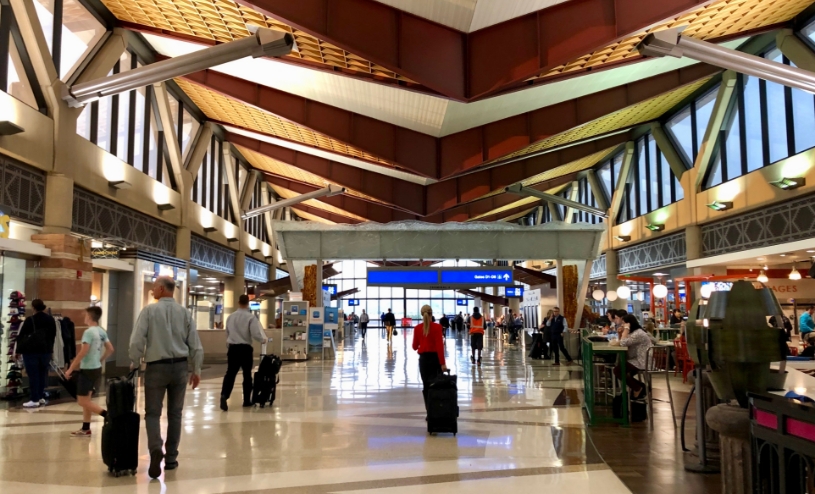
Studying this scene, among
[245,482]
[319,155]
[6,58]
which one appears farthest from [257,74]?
[245,482]

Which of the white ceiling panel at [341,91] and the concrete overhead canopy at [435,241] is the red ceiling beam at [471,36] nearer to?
the white ceiling panel at [341,91]

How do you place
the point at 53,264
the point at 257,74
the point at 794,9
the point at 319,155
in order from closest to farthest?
the point at 53,264
the point at 794,9
the point at 257,74
the point at 319,155

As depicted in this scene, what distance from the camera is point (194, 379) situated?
5.67m

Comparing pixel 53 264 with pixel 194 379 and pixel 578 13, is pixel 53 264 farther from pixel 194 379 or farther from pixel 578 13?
pixel 578 13

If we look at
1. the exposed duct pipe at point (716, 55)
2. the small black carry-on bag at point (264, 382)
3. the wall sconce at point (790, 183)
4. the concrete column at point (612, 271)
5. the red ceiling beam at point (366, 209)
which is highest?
the red ceiling beam at point (366, 209)

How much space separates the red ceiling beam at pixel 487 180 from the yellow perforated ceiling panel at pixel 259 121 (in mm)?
3182

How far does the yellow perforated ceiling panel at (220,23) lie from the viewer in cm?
1148

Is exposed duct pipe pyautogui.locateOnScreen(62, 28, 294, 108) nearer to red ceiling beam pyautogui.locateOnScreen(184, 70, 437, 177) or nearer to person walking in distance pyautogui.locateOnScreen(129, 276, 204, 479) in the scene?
red ceiling beam pyautogui.locateOnScreen(184, 70, 437, 177)

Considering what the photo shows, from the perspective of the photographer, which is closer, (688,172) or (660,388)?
(660,388)

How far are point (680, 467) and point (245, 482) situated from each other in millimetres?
3638

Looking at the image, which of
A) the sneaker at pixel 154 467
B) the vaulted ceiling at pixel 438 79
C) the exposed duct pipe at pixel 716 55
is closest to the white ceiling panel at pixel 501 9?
the vaulted ceiling at pixel 438 79

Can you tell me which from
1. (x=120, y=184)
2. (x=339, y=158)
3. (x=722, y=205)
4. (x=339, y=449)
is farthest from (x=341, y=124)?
(x=339, y=449)

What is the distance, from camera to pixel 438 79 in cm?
1098

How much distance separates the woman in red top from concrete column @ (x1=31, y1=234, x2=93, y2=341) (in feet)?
23.1
